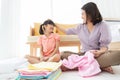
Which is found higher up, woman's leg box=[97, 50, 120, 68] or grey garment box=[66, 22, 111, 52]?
grey garment box=[66, 22, 111, 52]

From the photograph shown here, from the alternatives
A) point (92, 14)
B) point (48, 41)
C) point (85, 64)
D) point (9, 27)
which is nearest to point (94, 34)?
point (92, 14)

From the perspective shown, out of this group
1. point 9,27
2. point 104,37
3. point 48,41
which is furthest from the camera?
point 9,27

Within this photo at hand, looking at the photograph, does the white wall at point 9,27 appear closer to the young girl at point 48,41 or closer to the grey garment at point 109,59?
the young girl at point 48,41

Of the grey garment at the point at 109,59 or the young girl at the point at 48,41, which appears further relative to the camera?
the young girl at the point at 48,41

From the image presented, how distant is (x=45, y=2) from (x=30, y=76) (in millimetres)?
1921

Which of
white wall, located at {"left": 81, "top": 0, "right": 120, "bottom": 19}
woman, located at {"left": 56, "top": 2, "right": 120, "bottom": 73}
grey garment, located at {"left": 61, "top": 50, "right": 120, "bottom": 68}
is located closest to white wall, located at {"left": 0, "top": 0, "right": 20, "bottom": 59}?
white wall, located at {"left": 81, "top": 0, "right": 120, "bottom": 19}

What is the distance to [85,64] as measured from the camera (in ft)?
3.72

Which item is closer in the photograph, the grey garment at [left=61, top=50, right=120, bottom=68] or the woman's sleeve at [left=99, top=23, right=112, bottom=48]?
the grey garment at [left=61, top=50, right=120, bottom=68]

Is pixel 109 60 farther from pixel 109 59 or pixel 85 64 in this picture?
pixel 85 64

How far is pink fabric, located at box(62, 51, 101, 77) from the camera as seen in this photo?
105 cm

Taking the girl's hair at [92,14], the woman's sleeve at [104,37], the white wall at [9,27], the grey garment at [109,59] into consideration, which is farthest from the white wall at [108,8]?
the grey garment at [109,59]

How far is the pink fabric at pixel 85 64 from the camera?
3.44 ft

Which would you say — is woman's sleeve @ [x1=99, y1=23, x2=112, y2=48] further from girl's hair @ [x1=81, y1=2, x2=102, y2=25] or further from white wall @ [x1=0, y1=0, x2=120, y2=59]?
white wall @ [x1=0, y1=0, x2=120, y2=59]

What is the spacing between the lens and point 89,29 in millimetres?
1369
